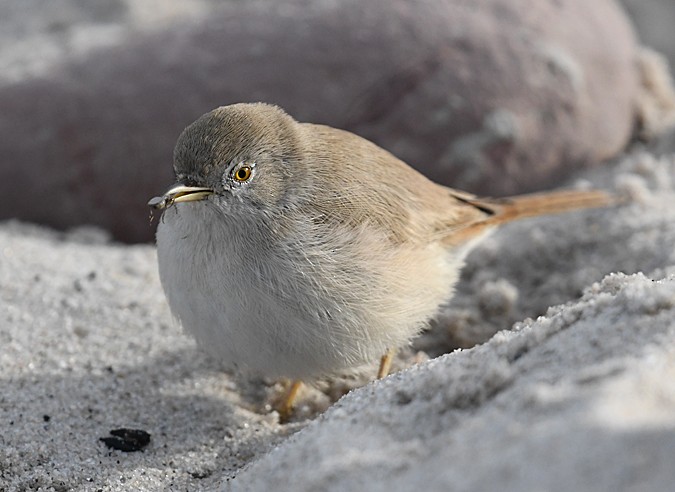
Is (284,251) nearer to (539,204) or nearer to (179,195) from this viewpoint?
(179,195)

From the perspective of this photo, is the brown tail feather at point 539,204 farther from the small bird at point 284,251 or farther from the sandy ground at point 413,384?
the small bird at point 284,251

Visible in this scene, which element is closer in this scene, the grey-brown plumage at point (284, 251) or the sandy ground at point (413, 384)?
the sandy ground at point (413, 384)

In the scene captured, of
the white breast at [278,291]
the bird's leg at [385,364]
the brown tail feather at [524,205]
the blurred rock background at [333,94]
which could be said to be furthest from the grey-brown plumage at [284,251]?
the blurred rock background at [333,94]

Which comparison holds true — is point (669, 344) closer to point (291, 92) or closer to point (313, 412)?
point (313, 412)

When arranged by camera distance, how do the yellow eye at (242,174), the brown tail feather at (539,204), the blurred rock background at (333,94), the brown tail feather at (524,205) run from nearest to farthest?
1. the yellow eye at (242,174)
2. the brown tail feather at (524,205)
3. the brown tail feather at (539,204)
4. the blurred rock background at (333,94)

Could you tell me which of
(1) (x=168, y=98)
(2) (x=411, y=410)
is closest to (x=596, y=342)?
(2) (x=411, y=410)

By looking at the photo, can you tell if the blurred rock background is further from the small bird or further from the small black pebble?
the small black pebble

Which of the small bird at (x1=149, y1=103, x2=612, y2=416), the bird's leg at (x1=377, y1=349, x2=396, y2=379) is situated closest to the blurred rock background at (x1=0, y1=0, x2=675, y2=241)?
the small bird at (x1=149, y1=103, x2=612, y2=416)
